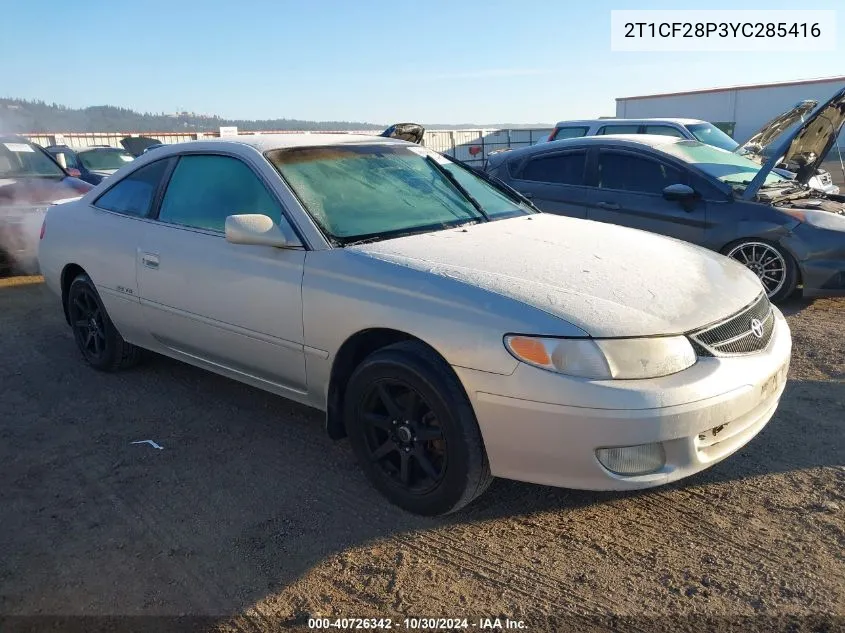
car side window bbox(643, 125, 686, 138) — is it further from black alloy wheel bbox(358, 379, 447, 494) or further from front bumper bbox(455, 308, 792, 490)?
black alloy wheel bbox(358, 379, 447, 494)

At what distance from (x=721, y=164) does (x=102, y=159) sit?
13.5 m

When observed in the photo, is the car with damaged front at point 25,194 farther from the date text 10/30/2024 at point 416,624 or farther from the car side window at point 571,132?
the car side window at point 571,132

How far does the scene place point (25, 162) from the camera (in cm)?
890

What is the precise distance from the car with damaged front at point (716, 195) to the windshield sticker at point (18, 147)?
20.2 ft

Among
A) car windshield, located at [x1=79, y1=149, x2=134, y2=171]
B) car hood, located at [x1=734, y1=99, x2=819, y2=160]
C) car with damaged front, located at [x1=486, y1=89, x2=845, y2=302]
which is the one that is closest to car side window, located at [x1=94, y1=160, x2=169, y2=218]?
car with damaged front, located at [x1=486, y1=89, x2=845, y2=302]

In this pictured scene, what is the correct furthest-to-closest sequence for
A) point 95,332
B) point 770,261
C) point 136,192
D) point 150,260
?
point 770,261 < point 95,332 < point 136,192 < point 150,260

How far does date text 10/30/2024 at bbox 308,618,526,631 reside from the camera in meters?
2.30

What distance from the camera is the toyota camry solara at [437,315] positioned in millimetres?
2545

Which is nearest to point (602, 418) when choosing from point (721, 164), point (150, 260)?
point (150, 260)

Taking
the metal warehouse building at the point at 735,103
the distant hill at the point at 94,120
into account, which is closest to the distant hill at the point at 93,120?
the distant hill at the point at 94,120

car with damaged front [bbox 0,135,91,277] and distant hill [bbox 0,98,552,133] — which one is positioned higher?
distant hill [bbox 0,98,552,133]

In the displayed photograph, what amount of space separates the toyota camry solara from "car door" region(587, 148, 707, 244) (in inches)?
99.0

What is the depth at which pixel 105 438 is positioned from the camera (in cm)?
379

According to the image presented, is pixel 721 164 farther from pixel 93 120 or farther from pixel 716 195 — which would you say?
pixel 93 120
